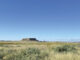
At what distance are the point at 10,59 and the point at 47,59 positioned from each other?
252 centimetres

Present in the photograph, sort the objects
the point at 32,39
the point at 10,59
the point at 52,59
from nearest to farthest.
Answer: the point at 52,59 < the point at 10,59 < the point at 32,39

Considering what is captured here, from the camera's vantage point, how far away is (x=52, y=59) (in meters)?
7.75

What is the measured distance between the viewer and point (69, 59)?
307 inches

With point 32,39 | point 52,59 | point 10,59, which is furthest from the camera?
point 32,39

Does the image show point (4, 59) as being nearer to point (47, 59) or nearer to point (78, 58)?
point (47, 59)

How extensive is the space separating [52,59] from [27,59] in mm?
1512

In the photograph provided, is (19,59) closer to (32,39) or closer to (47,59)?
(47,59)

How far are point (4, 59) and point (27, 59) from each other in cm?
187

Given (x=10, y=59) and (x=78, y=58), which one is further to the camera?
(x=10, y=59)

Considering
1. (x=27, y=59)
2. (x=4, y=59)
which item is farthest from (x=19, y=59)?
(x=4, y=59)

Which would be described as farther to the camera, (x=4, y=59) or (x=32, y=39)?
(x=32, y=39)

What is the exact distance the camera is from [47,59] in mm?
7934

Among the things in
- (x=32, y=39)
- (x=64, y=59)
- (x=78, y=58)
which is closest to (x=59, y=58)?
(x=64, y=59)

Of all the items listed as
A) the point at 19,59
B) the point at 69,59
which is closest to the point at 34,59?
the point at 19,59
